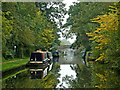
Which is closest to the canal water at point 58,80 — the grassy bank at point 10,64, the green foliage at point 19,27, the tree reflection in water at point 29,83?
the tree reflection in water at point 29,83

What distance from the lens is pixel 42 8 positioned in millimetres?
56281

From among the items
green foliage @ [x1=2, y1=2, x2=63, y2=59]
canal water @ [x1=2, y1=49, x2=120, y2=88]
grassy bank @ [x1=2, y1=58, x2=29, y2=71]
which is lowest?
canal water @ [x1=2, y1=49, x2=120, y2=88]

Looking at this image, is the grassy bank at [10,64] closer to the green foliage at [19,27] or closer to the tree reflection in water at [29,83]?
the green foliage at [19,27]

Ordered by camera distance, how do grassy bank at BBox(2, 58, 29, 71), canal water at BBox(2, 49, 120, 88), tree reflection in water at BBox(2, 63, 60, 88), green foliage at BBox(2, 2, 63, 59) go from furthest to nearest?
green foliage at BBox(2, 2, 63, 59)
grassy bank at BBox(2, 58, 29, 71)
canal water at BBox(2, 49, 120, 88)
tree reflection in water at BBox(2, 63, 60, 88)

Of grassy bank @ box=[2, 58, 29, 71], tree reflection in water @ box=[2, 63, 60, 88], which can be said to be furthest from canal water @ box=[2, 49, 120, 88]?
grassy bank @ box=[2, 58, 29, 71]

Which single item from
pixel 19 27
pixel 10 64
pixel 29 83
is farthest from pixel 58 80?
pixel 19 27

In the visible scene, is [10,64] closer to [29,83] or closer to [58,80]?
[58,80]

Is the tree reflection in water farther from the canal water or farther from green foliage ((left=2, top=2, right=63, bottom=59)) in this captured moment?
green foliage ((left=2, top=2, right=63, bottom=59))

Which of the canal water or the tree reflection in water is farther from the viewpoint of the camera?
the canal water

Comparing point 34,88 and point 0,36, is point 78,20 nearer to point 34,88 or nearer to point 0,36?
point 0,36

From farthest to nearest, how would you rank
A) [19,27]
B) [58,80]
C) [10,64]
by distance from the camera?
[19,27]
[10,64]
[58,80]

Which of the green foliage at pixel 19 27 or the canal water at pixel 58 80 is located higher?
the green foliage at pixel 19 27

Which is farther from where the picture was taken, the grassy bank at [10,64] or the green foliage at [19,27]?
the green foliage at [19,27]

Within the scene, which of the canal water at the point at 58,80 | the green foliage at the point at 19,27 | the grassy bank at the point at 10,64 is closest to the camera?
the canal water at the point at 58,80
